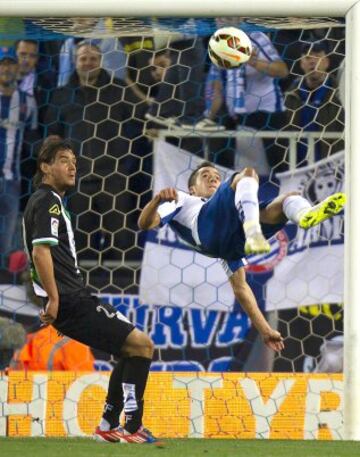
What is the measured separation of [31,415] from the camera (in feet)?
21.3

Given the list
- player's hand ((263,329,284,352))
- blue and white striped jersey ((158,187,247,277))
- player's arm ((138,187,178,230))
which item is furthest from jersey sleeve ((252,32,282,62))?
player's hand ((263,329,284,352))

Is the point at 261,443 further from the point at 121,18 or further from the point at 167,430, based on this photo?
the point at 121,18

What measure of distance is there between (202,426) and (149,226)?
1.15m

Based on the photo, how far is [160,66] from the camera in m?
7.91

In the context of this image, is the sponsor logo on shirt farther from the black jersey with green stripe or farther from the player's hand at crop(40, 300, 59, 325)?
the player's hand at crop(40, 300, 59, 325)

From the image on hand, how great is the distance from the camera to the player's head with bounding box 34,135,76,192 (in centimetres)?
596

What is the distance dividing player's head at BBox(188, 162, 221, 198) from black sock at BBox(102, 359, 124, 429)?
1235 mm

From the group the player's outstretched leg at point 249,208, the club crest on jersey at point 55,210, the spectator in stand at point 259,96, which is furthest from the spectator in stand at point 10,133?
the player's outstretched leg at point 249,208

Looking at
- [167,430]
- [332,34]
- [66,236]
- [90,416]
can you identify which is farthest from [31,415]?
[332,34]

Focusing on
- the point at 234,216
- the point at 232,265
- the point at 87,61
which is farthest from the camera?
the point at 87,61

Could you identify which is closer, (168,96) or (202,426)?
(202,426)

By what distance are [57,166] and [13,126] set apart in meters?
2.00

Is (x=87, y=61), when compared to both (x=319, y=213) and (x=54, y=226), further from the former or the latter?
(x=319, y=213)

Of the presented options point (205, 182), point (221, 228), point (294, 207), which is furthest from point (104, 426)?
point (205, 182)
